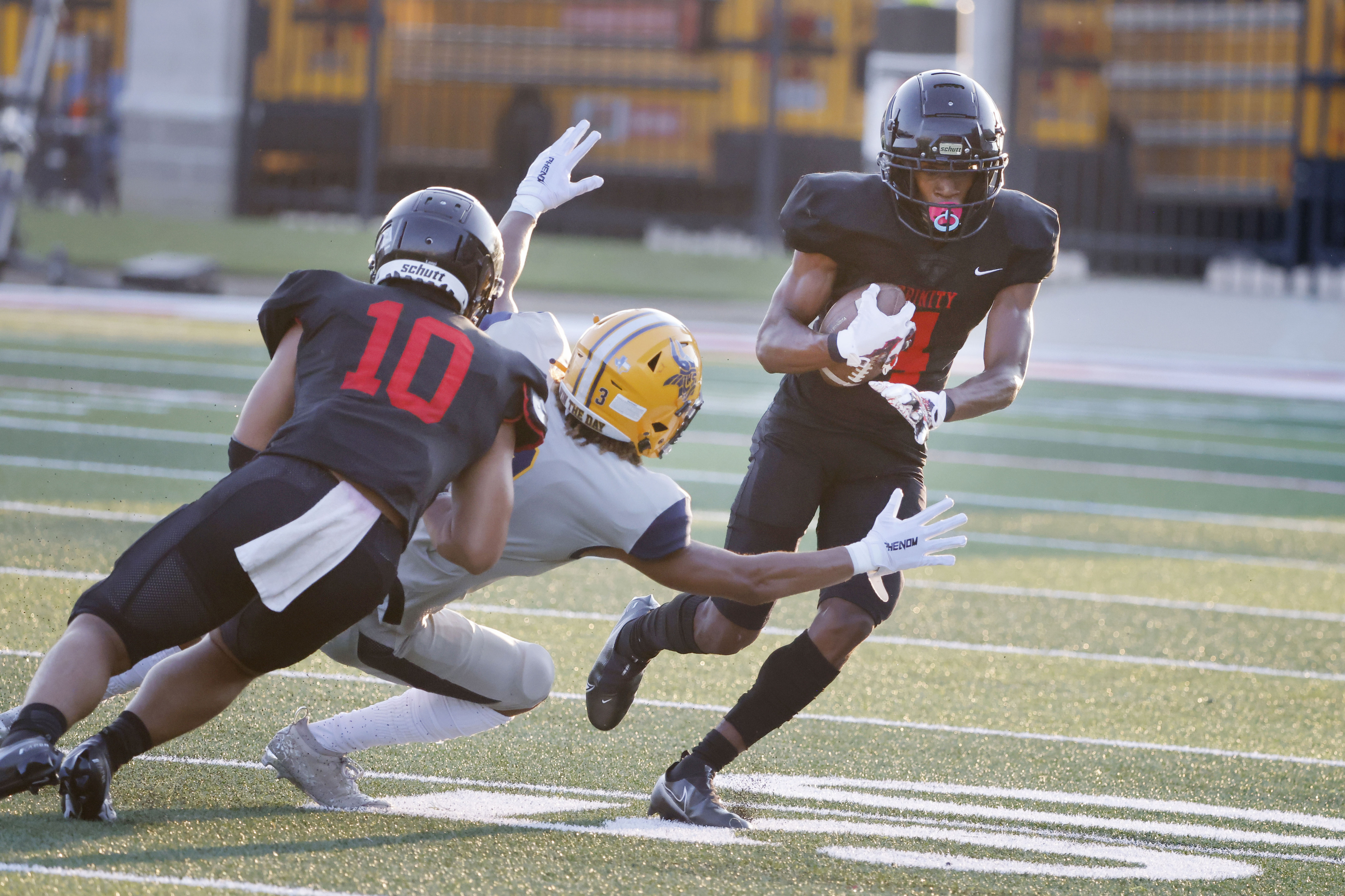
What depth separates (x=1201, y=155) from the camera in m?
21.7

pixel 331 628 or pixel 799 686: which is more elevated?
pixel 331 628

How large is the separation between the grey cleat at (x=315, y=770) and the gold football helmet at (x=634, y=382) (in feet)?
3.16

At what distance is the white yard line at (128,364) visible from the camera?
12.2m

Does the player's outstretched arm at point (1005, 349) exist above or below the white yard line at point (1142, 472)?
above

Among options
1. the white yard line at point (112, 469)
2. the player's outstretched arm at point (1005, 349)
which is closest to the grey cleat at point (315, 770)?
the player's outstretched arm at point (1005, 349)

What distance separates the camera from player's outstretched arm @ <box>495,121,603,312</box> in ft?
15.2

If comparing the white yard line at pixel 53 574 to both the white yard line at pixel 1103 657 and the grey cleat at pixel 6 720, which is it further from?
the white yard line at pixel 1103 657

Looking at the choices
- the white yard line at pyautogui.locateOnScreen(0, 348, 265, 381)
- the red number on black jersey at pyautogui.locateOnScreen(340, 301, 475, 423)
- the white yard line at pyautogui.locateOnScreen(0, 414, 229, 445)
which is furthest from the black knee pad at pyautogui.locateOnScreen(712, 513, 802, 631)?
the white yard line at pyautogui.locateOnScreen(0, 348, 265, 381)

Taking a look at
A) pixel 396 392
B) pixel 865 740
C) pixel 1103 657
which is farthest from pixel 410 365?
pixel 1103 657

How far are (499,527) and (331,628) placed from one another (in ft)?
1.30

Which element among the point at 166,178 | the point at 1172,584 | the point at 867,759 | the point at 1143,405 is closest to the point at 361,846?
the point at 867,759

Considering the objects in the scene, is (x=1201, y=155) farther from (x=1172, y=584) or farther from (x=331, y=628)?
(x=331, y=628)

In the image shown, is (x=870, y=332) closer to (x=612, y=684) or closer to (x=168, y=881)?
(x=612, y=684)

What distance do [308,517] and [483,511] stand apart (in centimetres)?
35
